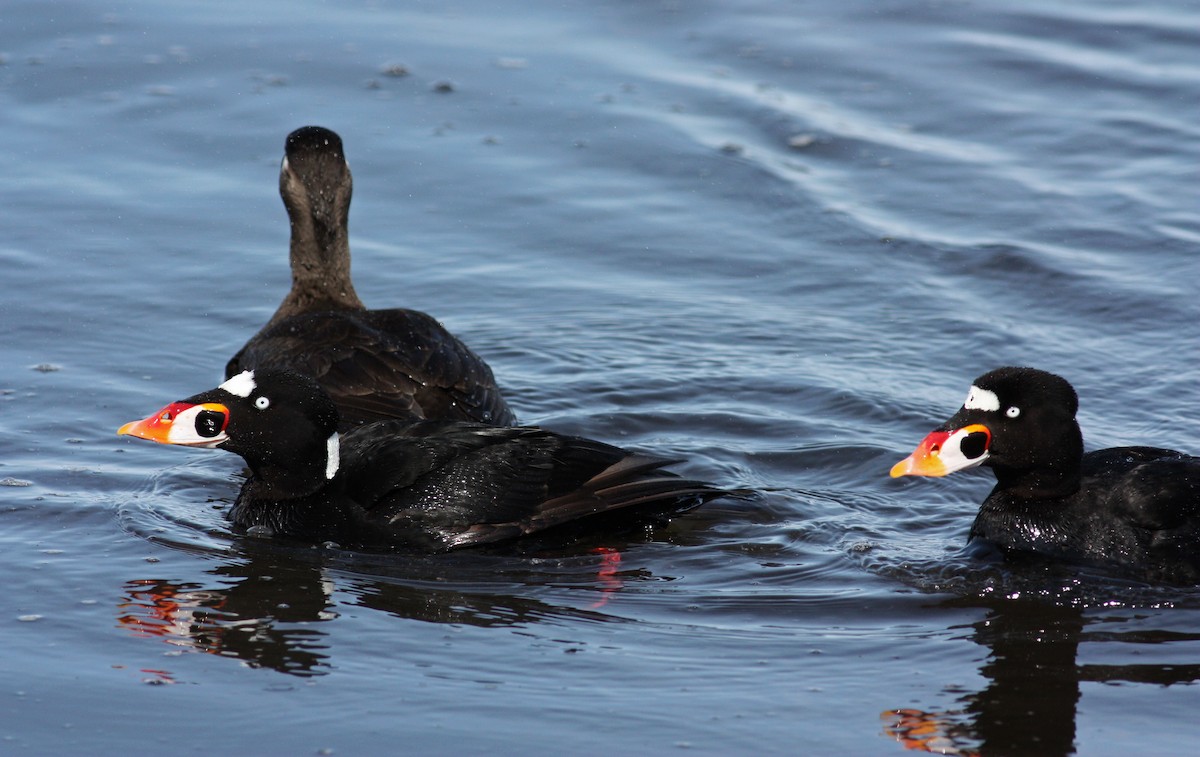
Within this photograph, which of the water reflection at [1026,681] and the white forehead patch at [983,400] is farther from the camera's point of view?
the white forehead patch at [983,400]

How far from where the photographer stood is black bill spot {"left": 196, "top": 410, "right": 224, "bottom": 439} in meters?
7.57

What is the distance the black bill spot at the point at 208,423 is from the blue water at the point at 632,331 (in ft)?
1.53

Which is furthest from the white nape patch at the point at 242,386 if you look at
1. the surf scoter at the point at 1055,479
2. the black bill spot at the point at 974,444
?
the black bill spot at the point at 974,444

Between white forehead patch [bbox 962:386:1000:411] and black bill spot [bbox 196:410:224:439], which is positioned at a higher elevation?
white forehead patch [bbox 962:386:1000:411]

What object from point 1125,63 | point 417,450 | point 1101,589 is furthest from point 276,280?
point 1125,63

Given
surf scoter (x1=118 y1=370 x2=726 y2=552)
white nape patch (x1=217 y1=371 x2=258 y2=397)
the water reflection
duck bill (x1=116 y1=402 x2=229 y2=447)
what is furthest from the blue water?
white nape patch (x1=217 y1=371 x2=258 y2=397)

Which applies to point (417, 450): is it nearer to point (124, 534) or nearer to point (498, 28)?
point (124, 534)

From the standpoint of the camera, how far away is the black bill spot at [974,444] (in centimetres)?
741

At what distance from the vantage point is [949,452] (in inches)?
291

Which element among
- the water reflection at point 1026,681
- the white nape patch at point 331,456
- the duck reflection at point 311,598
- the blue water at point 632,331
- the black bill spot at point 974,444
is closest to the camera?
the water reflection at point 1026,681

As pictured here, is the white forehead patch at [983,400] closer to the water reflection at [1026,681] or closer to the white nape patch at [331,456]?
the water reflection at [1026,681]

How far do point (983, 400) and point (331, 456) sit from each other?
301 centimetres

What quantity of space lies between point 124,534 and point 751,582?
2.83 metres

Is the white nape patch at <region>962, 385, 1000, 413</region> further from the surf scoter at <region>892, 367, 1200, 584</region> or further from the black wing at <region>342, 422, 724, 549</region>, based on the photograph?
Answer: the black wing at <region>342, 422, 724, 549</region>
